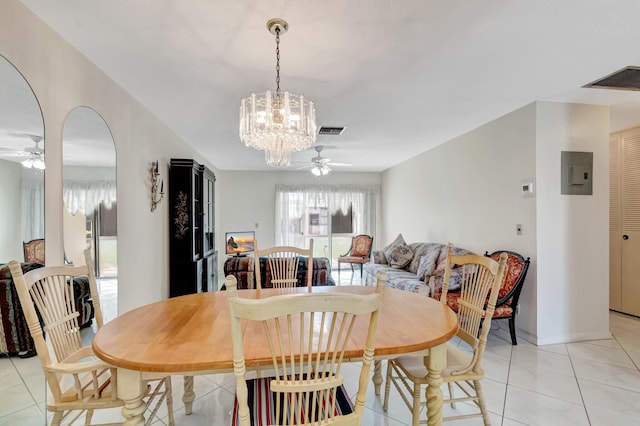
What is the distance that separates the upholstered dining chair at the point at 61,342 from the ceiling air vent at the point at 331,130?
2.83 meters

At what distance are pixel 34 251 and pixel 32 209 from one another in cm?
23

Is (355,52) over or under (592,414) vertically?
over

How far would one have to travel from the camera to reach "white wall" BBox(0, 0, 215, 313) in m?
1.63

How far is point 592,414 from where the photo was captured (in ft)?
6.54

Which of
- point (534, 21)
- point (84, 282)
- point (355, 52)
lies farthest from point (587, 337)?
point (84, 282)

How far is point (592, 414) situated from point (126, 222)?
3.78 metres

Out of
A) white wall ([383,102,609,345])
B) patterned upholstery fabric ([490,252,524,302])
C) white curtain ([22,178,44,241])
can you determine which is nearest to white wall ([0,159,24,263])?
white curtain ([22,178,44,241])

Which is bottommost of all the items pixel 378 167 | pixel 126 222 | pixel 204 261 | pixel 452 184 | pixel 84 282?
pixel 204 261

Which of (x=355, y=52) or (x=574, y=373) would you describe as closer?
(x=355, y=52)

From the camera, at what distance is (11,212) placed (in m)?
1.52

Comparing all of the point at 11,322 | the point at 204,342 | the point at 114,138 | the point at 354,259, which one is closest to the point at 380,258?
the point at 354,259

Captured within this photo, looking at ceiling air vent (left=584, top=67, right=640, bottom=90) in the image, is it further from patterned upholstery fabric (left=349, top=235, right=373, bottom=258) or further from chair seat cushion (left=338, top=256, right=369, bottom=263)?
patterned upholstery fabric (left=349, top=235, right=373, bottom=258)

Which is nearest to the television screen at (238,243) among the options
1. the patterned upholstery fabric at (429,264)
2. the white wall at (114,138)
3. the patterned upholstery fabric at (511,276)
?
the white wall at (114,138)

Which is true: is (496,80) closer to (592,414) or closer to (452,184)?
(452,184)
